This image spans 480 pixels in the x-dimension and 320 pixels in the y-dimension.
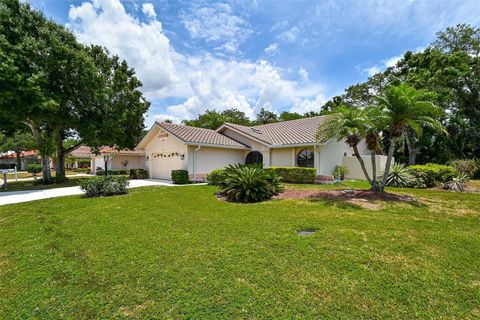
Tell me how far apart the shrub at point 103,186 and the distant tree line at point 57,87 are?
6749mm

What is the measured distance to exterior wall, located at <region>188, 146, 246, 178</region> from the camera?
722 inches

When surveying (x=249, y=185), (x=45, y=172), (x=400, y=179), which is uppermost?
(x=45, y=172)

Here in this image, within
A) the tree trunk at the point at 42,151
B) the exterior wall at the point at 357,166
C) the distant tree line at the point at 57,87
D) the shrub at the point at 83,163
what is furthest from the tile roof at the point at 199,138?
the shrub at the point at 83,163

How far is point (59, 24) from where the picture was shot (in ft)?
59.6

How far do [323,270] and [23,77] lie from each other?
62.1 feet

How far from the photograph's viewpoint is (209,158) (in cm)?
1939

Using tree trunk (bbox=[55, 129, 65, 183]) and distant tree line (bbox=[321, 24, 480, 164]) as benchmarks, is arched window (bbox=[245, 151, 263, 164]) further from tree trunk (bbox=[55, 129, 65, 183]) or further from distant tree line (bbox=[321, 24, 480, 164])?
tree trunk (bbox=[55, 129, 65, 183])

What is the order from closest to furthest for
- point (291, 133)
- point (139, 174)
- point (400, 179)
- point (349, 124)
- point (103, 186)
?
point (349, 124) < point (103, 186) < point (400, 179) < point (291, 133) < point (139, 174)

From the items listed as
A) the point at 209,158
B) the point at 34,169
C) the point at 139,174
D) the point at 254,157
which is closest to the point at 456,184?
the point at 254,157

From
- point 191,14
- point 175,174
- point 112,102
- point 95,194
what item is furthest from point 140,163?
point 191,14

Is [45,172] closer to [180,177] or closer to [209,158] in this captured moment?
[180,177]

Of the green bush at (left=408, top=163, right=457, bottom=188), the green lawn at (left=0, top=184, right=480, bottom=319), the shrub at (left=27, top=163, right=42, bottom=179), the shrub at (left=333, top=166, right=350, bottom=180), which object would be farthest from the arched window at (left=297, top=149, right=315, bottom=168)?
the shrub at (left=27, top=163, right=42, bottom=179)

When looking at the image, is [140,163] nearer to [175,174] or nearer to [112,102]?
[112,102]

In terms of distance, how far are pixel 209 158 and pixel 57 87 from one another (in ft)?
39.2
